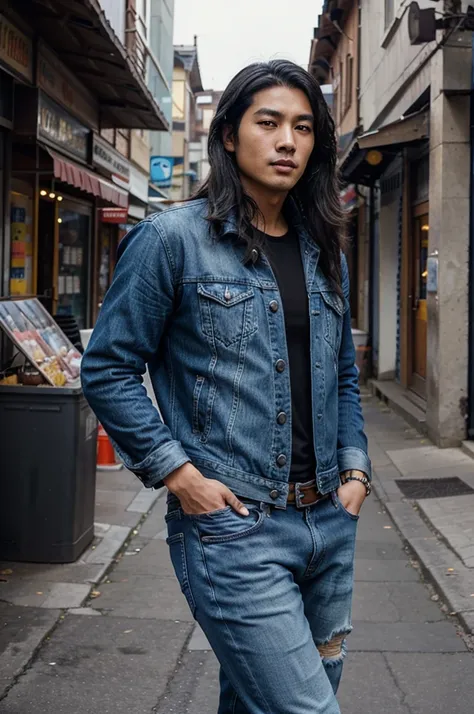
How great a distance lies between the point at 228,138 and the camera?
260 centimetres

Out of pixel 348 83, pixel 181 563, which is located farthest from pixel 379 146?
pixel 348 83

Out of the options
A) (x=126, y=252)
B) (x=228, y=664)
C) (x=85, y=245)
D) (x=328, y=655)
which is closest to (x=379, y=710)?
(x=328, y=655)

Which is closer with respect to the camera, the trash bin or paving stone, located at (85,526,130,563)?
the trash bin

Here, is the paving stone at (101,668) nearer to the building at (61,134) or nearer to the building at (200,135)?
the building at (61,134)

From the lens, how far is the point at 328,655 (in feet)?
8.68

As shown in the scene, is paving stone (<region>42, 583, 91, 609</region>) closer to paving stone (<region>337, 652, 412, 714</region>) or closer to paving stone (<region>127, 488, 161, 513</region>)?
paving stone (<region>337, 652, 412, 714</region>)

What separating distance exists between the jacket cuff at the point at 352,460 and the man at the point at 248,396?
12mm

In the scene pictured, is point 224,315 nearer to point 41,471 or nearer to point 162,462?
point 162,462

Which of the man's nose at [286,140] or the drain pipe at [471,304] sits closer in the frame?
the man's nose at [286,140]

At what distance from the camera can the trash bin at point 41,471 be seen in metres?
5.96

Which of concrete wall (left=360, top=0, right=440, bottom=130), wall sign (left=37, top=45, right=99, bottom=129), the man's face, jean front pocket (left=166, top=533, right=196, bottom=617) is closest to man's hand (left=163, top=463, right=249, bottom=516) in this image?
jean front pocket (left=166, top=533, right=196, bottom=617)

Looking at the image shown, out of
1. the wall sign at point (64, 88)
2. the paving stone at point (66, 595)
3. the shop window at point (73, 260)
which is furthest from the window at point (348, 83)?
the paving stone at point (66, 595)

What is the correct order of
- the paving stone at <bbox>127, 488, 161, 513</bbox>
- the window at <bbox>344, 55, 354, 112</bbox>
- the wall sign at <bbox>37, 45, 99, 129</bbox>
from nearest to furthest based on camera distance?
the paving stone at <bbox>127, 488, 161, 513</bbox> → the wall sign at <bbox>37, 45, 99, 129</bbox> → the window at <bbox>344, 55, 354, 112</bbox>

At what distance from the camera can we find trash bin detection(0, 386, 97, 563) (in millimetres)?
5957
